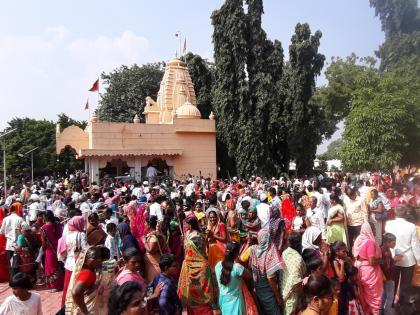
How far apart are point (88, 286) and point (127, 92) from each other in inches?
1482

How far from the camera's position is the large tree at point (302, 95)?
26.0 meters

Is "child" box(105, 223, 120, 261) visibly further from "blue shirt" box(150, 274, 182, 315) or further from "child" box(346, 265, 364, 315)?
"child" box(346, 265, 364, 315)

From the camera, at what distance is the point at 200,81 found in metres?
32.8

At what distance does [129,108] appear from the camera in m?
39.6

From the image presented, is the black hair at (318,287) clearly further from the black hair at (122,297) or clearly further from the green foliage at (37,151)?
the green foliage at (37,151)

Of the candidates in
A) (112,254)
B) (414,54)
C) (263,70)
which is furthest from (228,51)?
(112,254)

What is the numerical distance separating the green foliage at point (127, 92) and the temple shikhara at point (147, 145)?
42.5 ft

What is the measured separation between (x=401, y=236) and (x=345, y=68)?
24.1 meters

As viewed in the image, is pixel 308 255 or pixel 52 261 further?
pixel 52 261

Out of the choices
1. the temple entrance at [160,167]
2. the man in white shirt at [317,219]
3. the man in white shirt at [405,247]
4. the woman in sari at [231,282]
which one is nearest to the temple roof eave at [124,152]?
A: the temple entrance at [160,167]

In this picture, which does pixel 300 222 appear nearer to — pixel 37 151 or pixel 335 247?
pixel 335 247

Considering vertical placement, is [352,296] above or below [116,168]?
A: below

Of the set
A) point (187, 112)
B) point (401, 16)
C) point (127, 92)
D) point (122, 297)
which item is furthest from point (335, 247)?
point (127, 92)

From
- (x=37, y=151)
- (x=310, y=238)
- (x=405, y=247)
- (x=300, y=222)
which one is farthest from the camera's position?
(x=37, y=151)
